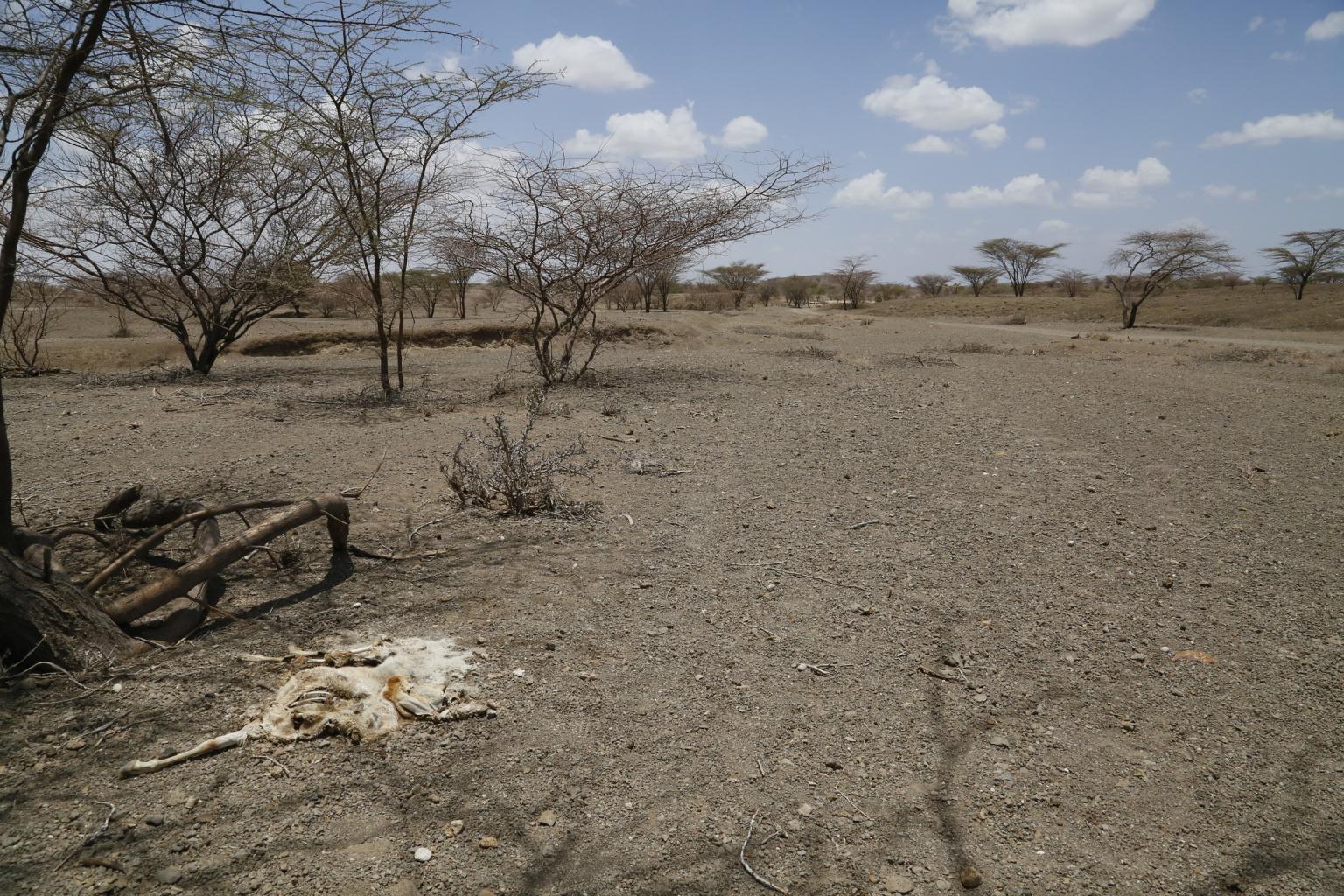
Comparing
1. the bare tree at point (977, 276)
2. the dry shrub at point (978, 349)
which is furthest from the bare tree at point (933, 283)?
the dry shrub at point (978, 349)

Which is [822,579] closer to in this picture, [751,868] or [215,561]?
[751,868]

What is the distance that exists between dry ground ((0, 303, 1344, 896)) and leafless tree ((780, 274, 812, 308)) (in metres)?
47.1

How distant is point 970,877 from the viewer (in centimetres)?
197

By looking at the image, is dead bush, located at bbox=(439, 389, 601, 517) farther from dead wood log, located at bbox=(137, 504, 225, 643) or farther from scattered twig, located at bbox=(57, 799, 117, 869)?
scattered twig, located at bbox=(57, 799, 117, 869)

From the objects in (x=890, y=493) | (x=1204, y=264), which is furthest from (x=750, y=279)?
(x=890, y=493)

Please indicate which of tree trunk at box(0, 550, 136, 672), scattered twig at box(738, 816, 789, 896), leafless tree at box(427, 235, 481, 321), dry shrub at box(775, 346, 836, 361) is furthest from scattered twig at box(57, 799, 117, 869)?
dry shrub at box(775, 346, 836, 361)

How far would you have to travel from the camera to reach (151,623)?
2.96 metres

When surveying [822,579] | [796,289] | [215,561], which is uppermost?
[796,289]

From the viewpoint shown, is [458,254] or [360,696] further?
[458,254]

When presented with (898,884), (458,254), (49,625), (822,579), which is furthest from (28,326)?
(898,884)

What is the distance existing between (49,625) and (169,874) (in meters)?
1.13

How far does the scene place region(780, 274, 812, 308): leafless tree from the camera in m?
52.2

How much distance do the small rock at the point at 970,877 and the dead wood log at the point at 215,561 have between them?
8.94 feet

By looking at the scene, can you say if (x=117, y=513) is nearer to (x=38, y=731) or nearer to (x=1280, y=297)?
(x=38, y=731)
